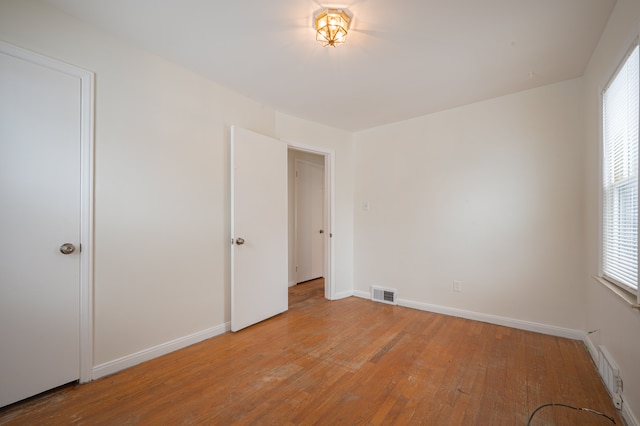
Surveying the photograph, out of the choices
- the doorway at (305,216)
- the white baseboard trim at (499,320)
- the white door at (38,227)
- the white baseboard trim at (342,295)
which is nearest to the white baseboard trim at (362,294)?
the white baseboard trim at (342,295)

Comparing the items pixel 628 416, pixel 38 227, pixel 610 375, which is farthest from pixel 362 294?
pixel 38 227

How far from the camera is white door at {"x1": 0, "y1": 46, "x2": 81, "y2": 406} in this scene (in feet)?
5.19

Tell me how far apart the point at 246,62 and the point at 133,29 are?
79 centimetres

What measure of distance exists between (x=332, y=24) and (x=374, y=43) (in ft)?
1.40

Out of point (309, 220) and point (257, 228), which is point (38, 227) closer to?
point (257, 228)

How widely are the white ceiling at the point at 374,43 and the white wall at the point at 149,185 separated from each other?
180mm

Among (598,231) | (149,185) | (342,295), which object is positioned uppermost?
(149,185)

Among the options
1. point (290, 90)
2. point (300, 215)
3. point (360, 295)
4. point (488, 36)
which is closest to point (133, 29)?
point (290, 90)

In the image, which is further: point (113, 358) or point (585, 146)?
point (585, 146)

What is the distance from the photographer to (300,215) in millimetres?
4918

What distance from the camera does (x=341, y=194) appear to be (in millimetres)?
3975

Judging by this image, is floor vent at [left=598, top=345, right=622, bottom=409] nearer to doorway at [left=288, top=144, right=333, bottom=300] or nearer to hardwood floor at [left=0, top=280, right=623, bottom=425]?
hardwood floor at [left=0, top=280, right=623, bottom=425]

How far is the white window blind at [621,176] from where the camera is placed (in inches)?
58.9

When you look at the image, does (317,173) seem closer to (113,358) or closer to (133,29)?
(133,29)
